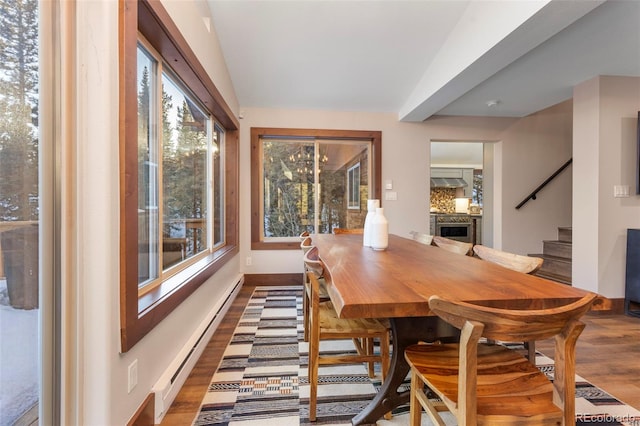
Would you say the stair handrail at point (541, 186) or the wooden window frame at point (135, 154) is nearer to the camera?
the wooden window frame at point (135, 154)

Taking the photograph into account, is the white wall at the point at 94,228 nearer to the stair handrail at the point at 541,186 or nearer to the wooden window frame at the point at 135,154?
the wooden window frame at the point at 135,154

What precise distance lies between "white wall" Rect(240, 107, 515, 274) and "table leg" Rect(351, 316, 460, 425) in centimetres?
260

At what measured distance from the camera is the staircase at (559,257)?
11.7ft

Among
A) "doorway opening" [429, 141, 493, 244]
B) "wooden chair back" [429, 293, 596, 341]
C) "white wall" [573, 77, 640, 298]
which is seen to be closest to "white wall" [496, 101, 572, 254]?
"white wall" [573, 77, 640, 298]

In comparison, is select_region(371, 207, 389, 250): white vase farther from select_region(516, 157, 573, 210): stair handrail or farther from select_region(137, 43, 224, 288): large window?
select_region(516, 157, 573, 210): stair handrail

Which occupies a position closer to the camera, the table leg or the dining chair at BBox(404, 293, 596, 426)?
the dining chair at BBox(404, 293, 596, 426)

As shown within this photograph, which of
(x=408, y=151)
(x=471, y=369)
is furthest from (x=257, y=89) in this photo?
(x=471, y=369)

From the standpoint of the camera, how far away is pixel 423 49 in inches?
109

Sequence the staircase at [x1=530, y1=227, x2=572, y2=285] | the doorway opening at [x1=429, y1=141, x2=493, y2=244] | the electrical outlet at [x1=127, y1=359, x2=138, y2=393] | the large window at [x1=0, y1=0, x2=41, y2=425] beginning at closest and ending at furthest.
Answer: the large window at [x1=0, y1=0, x2=41, y2=425] → the electrical outlet at [x1=127, y1=359, x2=138, y2=393] → the staircase at [x1=530, y1=227, x2=572, y2=285] → the doorway opening at [x1=429, y1=141, x2=493, y2=244]

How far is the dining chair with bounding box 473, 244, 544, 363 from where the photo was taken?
139 cm

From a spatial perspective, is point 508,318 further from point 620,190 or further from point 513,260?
point 620,190

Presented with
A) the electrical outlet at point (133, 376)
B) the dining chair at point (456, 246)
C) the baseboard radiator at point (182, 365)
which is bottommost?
the baseboard radiator at point (182, 365)

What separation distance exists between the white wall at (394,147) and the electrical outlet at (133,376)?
256cm

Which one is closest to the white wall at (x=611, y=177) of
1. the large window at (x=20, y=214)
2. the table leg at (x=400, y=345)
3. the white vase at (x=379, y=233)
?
the white vase at (x=379, y=233)
